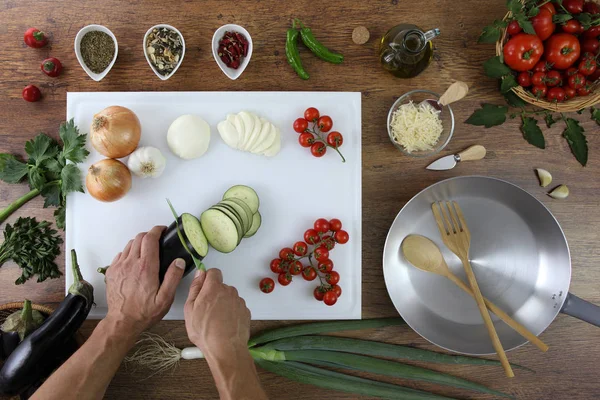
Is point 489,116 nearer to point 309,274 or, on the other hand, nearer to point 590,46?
point 590,46

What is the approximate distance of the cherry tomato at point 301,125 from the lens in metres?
1.35

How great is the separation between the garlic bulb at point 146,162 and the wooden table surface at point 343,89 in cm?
24

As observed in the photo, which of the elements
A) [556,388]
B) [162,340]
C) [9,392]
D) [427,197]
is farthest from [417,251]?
[9,392]

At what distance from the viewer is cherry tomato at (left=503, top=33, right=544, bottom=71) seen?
1.26 m

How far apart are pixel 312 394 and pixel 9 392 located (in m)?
0.90

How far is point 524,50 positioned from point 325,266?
2.88 feet

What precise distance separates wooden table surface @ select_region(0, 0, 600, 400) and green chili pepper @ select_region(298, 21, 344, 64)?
0.03 m

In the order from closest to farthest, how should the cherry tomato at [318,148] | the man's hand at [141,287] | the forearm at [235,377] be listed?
the forearm at [235,377] → the man's hand at [141,287] → the cherry tomato at [318,148]

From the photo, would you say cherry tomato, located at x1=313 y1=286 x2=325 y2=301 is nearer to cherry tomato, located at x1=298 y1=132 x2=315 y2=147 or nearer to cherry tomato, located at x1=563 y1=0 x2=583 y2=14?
cherry tomato, located at x1=298 y1=132 x2=315 y2=147

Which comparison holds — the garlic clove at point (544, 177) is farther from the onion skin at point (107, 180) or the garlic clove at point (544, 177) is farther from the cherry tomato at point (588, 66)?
the onion skin at point (107, 180)

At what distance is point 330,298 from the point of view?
133 centimetres

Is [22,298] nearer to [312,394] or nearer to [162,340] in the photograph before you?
[162,340]

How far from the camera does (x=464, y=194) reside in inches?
54.2

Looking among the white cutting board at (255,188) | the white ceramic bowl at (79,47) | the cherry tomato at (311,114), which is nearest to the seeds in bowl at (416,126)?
the white cutting board at (255,188)
